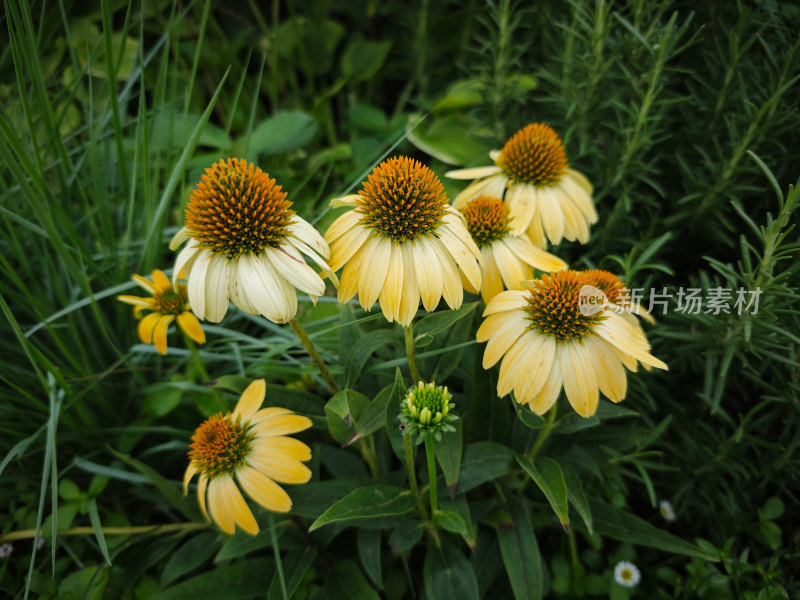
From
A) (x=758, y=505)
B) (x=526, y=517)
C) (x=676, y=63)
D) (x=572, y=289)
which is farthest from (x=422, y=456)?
(x=676, y=63)

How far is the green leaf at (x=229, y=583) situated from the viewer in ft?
3.60

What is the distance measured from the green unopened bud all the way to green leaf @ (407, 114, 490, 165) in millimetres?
1084

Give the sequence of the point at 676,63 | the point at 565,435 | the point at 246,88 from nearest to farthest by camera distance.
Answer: the point at 565,435 → the point at 676,63 → the point at 246,88

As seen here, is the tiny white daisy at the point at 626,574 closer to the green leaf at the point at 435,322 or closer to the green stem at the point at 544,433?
the green stem at the point at 544,433

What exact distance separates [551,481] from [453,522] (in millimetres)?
202

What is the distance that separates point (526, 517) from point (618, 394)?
1.26ft

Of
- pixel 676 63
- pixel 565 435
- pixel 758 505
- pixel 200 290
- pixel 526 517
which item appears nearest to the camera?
pixel 200 290

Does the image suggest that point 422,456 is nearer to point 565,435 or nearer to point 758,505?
point 565,435

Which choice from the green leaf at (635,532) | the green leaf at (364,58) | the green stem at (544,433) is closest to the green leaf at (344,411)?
the green stem at (544,433)

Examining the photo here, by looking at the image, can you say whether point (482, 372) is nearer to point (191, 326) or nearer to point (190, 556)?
point (191, 326)

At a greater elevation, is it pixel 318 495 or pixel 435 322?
pixel 435 322

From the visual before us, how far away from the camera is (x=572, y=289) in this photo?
35.4 inches

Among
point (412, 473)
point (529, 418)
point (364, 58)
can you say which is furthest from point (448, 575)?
point (364, 58)

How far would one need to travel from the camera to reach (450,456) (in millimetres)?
1013
